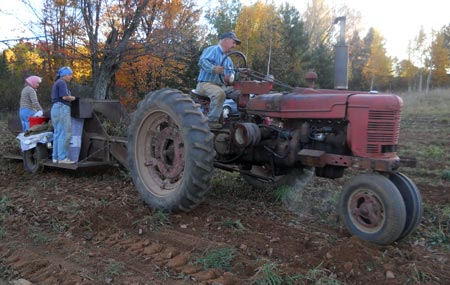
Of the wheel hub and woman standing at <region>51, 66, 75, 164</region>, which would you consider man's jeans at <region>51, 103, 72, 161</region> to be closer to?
woman standing at <region>51, 66, 75, 164</region>

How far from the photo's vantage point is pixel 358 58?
49375 millimetres

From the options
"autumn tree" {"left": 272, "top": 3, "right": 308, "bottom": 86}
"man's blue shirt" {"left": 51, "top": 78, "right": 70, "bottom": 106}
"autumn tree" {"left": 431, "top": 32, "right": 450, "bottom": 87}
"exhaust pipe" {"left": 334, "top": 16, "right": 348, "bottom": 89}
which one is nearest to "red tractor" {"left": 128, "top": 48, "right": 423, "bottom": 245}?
"exhaust pipe" {"left": 334, "top": 16, "right": 348, "bottom": 89}

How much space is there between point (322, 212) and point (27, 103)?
5862 millimetres

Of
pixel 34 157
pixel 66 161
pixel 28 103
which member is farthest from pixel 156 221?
pixel 28 103

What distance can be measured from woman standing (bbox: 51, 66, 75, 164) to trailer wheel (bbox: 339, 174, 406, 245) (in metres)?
4.39

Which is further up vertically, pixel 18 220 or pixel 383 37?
pixel 383 37

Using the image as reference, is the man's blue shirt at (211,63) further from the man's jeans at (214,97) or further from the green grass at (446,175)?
the green grass at (446,175)

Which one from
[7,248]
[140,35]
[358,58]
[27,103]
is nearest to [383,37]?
[358,58]

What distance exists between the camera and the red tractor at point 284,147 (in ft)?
12.8

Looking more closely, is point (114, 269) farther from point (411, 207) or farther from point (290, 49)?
point (290, 49)

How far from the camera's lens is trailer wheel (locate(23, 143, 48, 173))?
708 centimetres

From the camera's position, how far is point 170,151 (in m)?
5.17

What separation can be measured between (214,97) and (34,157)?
11.8 ft

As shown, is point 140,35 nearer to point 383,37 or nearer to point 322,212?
point 322,212
